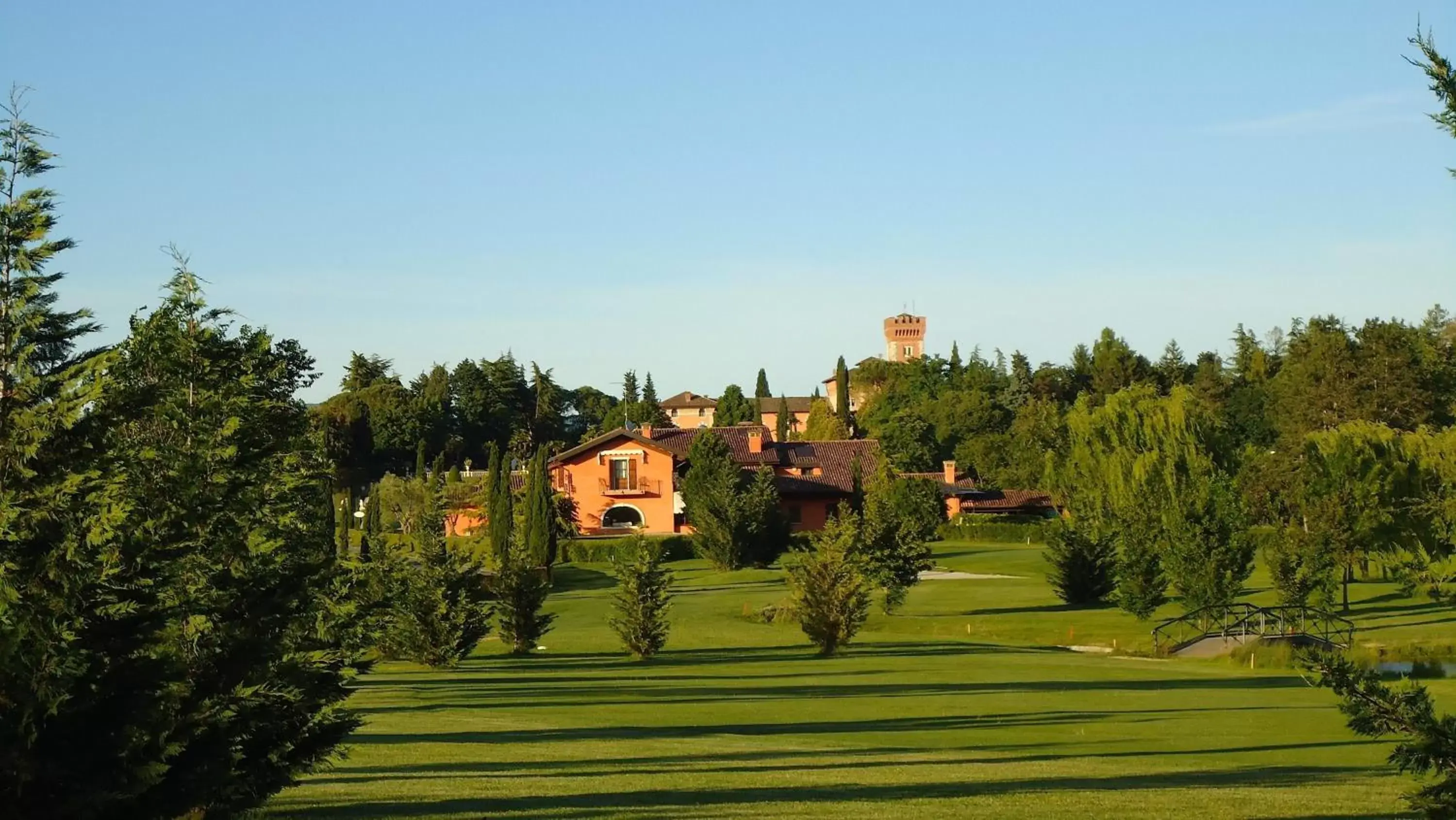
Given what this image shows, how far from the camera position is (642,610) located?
4044 cm

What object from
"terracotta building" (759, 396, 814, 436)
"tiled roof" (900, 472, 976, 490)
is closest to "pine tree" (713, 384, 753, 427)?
"terracotta building" (759, 396, 814, 436)

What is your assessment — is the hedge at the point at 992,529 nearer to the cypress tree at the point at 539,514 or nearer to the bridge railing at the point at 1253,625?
the cypress tree at the point at 539,514

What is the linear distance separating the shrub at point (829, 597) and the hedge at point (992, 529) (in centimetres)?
4348

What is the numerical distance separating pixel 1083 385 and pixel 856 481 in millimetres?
52620

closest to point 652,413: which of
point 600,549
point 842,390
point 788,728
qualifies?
point 842,390

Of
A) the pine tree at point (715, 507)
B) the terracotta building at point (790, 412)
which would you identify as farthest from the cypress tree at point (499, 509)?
the terracotta building at point (790, 412)

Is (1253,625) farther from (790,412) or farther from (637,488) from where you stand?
(790,412)

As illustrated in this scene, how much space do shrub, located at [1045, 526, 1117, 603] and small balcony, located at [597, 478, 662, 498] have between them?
3381 cm

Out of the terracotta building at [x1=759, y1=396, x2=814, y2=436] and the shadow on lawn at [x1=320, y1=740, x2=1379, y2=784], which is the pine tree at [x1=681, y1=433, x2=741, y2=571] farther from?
the terracotta building at [x1=759, y1=396, x2=814, y2=436]

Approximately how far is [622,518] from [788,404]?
106 meters

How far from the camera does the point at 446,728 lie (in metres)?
23.6

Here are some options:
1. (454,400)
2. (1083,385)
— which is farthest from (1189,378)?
(454,400)

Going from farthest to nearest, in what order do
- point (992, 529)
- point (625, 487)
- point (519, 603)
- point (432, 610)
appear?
point (992, 529) < point (625, 487) < point (519, 603) < point (432, 610)

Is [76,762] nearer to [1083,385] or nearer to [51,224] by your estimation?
[51,224]
